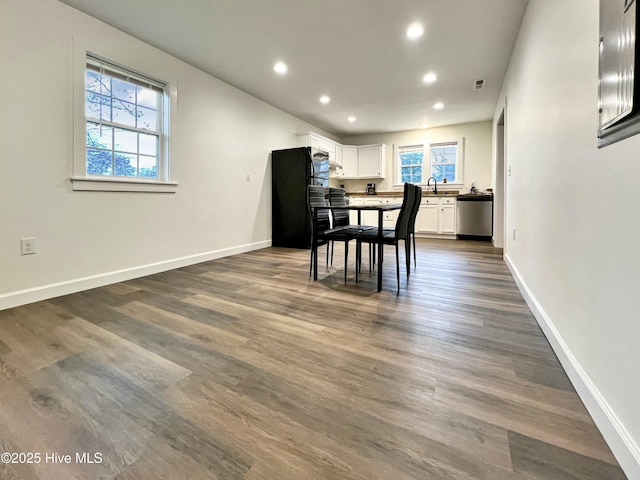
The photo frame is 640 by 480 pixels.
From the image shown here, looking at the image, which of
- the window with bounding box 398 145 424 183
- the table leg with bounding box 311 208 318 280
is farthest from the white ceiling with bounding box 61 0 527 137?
the window with bounding box 398 145 424 183

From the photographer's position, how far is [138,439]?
978 mm

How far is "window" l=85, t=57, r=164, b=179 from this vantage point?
2.76 metres

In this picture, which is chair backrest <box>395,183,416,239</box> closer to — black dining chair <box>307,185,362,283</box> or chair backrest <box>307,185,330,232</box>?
black dining chair <box>307,185,362,283</box>

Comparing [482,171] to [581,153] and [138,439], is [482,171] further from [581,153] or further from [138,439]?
[138,439]

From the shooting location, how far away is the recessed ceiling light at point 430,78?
383 cm

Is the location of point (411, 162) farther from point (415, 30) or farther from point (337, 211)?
point (415, 30)

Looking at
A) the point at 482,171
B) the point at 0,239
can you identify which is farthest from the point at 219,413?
the point at 482,171

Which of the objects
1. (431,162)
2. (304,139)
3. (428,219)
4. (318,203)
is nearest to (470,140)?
(431,162)

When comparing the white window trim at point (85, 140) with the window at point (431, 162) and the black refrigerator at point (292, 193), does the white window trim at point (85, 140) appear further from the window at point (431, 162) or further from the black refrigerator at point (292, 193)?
the window at point (431, 162)

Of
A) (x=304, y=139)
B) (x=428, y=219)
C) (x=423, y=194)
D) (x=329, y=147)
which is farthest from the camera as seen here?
(x=329, y=147)

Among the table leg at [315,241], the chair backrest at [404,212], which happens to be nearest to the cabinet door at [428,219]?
the chair backrest at [404,212]

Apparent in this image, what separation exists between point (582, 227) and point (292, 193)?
4.02 meters

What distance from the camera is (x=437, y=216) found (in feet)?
20.0

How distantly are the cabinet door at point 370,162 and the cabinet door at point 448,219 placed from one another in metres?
1.77
